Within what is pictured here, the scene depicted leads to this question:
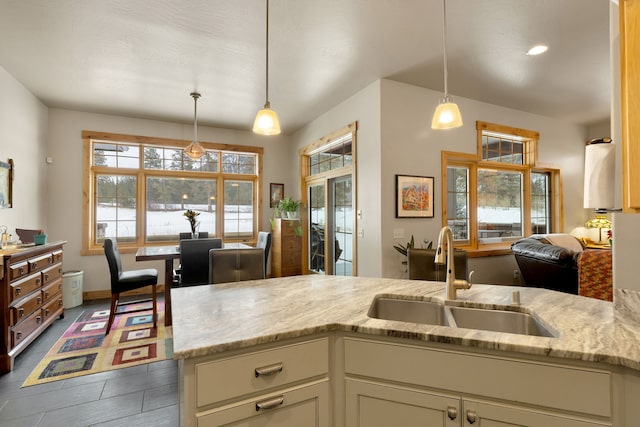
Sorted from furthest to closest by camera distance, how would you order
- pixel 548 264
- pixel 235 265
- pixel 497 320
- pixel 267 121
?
pixel 548 264, pixel 235 265, pixel 267 121, pixel 497 320

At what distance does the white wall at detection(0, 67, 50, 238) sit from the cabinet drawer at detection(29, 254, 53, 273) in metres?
0.65

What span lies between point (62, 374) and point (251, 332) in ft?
7.91

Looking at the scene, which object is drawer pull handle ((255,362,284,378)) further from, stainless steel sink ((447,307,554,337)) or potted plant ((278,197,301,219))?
potted plant ((278,197,301,219))

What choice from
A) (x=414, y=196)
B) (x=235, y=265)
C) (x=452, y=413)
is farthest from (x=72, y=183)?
(x=452, y=413)

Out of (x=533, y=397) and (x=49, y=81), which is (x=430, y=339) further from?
(x=49, y=81)

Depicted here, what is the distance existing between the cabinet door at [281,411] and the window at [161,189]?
15.9 ft

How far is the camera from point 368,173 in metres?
3.85

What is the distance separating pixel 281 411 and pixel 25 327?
3.06 metres

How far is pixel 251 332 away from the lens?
1.14 meters

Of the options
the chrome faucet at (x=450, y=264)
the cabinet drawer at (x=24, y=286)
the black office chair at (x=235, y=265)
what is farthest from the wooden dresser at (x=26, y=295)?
the chrome faucet at (x=450, y=264)

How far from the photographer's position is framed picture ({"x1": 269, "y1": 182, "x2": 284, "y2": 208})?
238 inches

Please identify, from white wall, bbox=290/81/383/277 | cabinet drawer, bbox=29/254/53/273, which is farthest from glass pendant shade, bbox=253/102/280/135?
cabinet drawer, bbox=29/254/53/273

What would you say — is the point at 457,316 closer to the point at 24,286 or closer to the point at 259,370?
the point at 259,370

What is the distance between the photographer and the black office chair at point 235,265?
2176 mm
